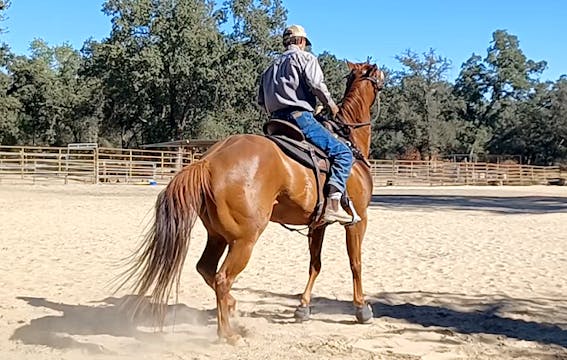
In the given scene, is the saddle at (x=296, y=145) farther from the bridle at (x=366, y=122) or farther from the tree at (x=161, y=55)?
the tree at (x=161, y=55)

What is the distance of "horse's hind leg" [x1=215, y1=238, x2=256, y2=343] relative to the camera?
5078 millimetres

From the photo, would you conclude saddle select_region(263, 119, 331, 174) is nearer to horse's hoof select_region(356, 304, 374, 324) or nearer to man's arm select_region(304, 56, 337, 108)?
man's arm select_region(304, 56, 337, 108)

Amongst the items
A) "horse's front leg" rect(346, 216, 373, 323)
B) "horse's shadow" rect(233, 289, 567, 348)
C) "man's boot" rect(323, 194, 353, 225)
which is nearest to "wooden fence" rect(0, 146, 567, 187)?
"horse's shadow" rect(233, 289, 567, 348)

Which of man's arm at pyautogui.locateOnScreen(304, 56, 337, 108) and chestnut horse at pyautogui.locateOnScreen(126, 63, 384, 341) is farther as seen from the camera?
man's arm at pyautogui.locateOnScreen(304, 56, 337, 108)

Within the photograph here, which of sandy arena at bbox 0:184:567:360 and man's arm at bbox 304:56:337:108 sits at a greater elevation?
man's arm at bbox 304:56:337:108

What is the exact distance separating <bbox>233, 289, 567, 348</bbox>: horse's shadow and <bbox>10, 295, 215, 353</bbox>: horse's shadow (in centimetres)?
82

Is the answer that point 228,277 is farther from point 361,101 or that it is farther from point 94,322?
point 361,101

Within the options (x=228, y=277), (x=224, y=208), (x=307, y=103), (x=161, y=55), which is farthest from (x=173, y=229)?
(x=161, y=55)

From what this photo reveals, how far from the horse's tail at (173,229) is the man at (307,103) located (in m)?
1.16

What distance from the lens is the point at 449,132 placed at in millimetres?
69250

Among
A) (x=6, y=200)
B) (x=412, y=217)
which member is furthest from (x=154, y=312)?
(x=6, y=200)

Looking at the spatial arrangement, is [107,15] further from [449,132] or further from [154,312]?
[154,312]

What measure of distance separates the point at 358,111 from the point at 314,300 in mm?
2147

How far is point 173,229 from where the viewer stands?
494 cm
